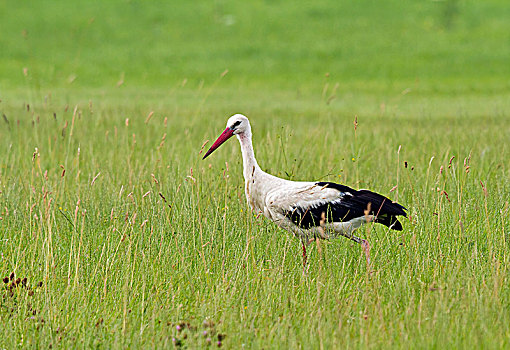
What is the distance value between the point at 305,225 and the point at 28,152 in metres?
4.74

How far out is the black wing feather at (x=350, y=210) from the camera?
4699mm

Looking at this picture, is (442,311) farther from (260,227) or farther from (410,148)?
(410,148)

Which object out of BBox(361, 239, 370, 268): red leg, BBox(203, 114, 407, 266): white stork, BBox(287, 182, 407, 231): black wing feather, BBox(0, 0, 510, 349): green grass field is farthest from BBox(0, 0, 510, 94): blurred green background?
BBox(361, 239, 370, 268): red leg

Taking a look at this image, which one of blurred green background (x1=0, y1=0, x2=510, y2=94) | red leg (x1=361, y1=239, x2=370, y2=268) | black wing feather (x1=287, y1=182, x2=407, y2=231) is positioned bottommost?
red leg (x1=361, y1=239, x2=370, y2=268)

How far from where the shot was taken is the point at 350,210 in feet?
15.6

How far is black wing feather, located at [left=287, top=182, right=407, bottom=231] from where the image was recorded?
185 inches

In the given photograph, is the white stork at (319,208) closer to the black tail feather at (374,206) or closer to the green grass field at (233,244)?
the black tail feather at (374,206)

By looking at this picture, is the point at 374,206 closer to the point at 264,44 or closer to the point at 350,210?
the point at 350,210

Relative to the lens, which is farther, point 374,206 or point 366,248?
point 374,206

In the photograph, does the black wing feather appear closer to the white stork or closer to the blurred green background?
the white stork

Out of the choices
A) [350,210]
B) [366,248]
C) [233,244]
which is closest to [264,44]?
[350,210]

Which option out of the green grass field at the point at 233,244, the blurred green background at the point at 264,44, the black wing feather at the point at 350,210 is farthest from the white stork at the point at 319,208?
the blurred green background at the point at 264,44

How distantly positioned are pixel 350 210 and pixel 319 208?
26 centimetres

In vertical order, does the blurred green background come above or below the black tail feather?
above
